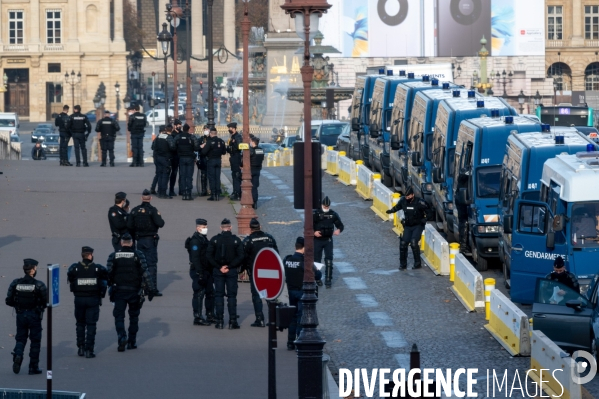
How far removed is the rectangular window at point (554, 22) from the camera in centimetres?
12562

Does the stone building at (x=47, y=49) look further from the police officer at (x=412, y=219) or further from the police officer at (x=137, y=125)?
the police officer at (x=412, y=219)

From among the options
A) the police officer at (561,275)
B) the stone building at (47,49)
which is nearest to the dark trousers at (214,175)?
the police officer at (561,275)

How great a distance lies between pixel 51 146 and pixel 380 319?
52898 mm

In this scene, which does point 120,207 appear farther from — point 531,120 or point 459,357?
point 531,120

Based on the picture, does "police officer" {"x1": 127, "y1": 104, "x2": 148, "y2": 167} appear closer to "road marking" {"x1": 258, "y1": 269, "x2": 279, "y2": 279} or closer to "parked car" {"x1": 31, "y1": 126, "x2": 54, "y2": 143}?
"road marking" {"x1": 258, "y1": 269, "x2": 279, "y2": 279}

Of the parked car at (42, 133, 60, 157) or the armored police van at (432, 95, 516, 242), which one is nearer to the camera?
the armored police van at (432, 95, 516, 242)

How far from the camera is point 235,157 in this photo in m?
31.9

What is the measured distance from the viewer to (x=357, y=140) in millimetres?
40656

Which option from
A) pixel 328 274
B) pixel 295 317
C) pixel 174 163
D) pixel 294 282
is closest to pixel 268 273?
pixel 295 317

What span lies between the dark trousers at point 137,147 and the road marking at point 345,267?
43.3 ft

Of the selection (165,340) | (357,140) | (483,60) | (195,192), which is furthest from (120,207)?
(483,60)

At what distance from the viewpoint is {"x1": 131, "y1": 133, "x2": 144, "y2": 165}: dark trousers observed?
37406 mm

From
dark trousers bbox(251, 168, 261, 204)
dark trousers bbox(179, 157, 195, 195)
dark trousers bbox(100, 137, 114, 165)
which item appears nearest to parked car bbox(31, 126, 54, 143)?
dark trousers bbox(100, 137, 114, 165)

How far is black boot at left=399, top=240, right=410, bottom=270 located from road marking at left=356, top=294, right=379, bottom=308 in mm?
2125
